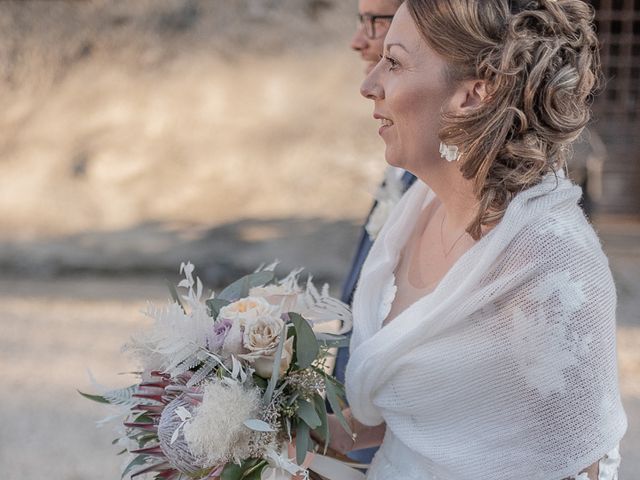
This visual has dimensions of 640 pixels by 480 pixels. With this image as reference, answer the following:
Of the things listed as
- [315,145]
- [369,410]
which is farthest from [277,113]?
[369,410]

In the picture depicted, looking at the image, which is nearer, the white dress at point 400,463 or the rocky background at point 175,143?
the white dress at point 400,463

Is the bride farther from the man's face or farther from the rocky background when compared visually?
the rocky background

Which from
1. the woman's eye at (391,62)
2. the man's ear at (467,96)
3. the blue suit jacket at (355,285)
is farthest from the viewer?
the blue suit jacket at (355,285)

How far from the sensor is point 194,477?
1.73 m

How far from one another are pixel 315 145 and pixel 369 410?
5.56m

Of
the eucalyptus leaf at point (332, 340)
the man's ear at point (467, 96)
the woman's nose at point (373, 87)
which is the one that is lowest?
the eucalyptus leaf at point (332, 340)

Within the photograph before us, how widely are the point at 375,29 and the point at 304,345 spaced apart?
1.08 meters

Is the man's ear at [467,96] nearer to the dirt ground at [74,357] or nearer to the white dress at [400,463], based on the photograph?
the white dress at [400,463]

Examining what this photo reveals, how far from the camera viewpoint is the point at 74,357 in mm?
5688

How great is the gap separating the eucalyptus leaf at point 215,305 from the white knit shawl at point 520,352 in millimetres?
345

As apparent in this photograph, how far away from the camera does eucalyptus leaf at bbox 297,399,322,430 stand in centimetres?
172

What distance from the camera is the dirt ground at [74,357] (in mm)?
4441

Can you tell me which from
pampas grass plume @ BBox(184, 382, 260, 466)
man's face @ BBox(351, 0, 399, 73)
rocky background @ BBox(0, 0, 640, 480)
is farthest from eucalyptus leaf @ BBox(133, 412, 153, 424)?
rocky background @ BBox(0, 0, 640, 480)

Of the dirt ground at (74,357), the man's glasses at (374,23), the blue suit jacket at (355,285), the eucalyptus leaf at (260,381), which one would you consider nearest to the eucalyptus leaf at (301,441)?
the eucalyptus leaf at (260,381)
